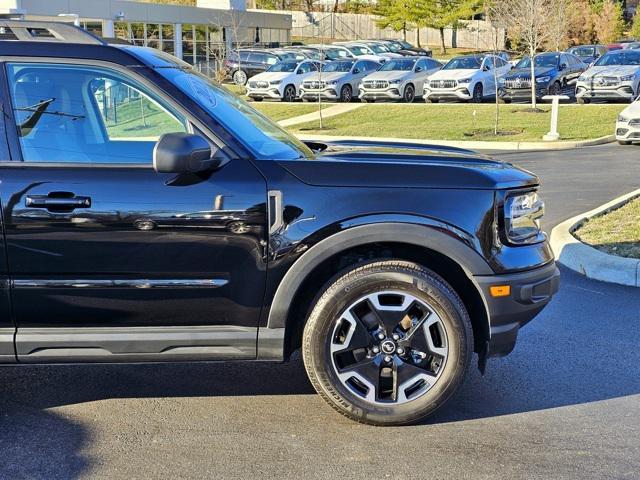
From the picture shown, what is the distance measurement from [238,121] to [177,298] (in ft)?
3.30

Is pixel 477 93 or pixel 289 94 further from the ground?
pixel 289 94

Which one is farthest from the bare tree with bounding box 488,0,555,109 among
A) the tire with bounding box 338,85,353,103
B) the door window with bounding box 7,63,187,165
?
the door window with bounding box 7,63,187,165

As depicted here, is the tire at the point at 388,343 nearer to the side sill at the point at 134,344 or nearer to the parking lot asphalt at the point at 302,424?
the parking lot asphalt at the point at 302,424

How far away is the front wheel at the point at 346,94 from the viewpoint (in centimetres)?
2743

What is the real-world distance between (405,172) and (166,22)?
1639 inches

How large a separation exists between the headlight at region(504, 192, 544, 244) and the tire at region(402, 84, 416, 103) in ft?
74.5

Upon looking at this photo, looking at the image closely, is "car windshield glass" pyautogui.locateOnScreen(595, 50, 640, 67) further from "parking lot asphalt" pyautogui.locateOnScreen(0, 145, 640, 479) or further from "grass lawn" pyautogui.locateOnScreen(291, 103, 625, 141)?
"parking lot asphalt" pyautogui.locateOnScreen(0, 145, 640, 479)

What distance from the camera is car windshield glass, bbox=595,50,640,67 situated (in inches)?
905

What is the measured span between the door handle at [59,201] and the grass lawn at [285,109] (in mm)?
20192

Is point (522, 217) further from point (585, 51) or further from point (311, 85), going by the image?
point (585, 51)

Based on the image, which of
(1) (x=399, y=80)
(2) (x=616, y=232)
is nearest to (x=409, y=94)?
(1) (x=399, y=80)

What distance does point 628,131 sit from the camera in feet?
51.0

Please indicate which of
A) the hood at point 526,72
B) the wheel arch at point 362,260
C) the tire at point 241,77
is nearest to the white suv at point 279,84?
the tire at point 241,77

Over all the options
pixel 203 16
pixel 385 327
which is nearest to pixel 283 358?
pixel 385 327
